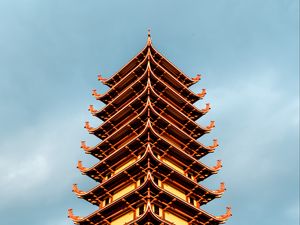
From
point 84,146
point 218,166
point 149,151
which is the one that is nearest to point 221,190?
point 218,166

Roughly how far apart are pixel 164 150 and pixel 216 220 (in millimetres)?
6672

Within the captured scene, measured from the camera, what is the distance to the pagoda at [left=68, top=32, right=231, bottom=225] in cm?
2969

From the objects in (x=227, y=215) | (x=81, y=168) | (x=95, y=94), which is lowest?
(x=227, y=215)

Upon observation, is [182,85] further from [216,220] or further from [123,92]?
[216,220]

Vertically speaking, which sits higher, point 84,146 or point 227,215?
point 84,146

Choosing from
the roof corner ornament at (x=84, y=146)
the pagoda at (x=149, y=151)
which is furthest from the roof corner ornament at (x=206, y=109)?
the roof corner ornament at (x=84, y=146)

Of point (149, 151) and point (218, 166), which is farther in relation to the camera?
point (218, 166)

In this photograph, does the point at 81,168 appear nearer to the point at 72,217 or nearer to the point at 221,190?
the point at 72,217

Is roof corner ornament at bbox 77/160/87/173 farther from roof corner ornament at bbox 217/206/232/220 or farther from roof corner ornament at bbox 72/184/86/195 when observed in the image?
roof corner ornament at bbox 217/206/232/220

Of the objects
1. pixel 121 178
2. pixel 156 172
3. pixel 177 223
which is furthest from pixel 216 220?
pixel 121 178

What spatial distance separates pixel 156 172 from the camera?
3081 cm

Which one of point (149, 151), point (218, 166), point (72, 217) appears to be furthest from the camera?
point (218, 166)

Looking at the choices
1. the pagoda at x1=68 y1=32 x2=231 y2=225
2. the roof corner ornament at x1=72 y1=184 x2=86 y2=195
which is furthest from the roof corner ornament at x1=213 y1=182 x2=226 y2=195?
the roof corner ornament at x1=72 y1=184 x2=86 y2=195

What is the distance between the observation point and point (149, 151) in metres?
29.5
